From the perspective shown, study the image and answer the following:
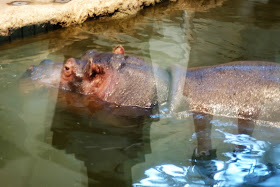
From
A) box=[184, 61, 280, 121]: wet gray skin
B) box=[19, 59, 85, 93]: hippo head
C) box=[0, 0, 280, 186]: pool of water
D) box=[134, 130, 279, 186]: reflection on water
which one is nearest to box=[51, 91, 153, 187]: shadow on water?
box=[0, 0, 280, 186]: pool of water

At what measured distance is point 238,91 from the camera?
377 cm

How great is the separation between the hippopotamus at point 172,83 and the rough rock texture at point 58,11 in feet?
7.55

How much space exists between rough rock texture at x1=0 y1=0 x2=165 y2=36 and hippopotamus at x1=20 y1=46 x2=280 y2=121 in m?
2.30

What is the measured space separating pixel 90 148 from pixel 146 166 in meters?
0.58

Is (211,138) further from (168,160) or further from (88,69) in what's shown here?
(88,69)

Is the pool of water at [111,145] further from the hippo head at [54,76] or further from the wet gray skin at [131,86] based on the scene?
the wet gray skin at [131,86]

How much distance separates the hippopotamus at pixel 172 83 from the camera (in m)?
3.72

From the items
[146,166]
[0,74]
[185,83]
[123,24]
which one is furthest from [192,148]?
[123,24]

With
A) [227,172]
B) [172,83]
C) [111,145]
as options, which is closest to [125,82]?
[172,83]

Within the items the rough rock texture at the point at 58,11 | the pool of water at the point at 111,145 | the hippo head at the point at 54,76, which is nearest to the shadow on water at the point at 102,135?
the pool of water at the point at 111,145

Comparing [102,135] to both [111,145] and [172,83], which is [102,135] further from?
[172,83]

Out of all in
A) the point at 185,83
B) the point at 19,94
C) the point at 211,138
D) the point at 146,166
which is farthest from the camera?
the point at 19,94

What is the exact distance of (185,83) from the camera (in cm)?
401

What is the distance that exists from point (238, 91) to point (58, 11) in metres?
4.49
